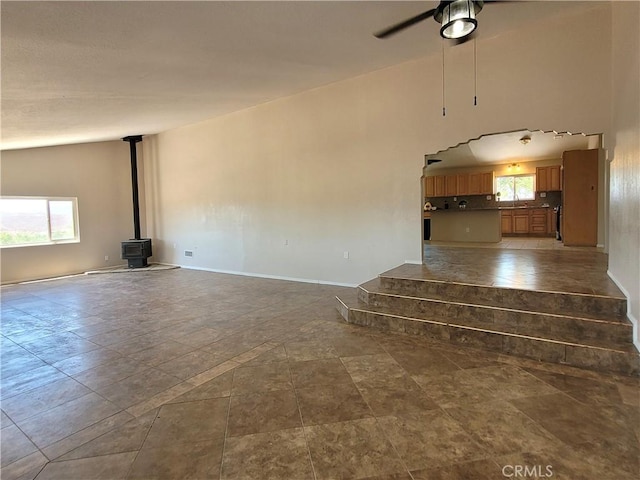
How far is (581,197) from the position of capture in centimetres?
637

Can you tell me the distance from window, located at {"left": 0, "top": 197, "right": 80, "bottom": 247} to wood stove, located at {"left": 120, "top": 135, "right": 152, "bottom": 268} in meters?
1.17

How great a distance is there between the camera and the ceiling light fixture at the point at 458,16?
2.51 metres

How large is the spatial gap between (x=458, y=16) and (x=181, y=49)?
9.56 feet

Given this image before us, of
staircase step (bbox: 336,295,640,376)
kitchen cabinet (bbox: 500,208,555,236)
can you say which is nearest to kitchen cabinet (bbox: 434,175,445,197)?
kitchen cabinet (bbox: 500,208,555,236)

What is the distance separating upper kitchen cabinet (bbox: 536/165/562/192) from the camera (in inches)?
357

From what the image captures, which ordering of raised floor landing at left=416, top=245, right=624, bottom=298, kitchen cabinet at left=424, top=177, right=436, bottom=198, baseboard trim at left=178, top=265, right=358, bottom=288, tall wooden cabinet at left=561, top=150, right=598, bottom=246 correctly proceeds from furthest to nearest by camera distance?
kitchen cabinet at left=424, top=177, right=436, bottom=198
tall wooden cabinet at left=561, top=150, right=598, bottom=246
baseboard trim at left=178, top=265, right=358, bottom=288
raised floor landing at left=416, top=245, right=624, bottom=298

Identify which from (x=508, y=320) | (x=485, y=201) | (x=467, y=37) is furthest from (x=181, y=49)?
(x=485, y=201)

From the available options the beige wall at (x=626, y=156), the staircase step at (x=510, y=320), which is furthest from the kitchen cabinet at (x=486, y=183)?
the staircase step at (x=510, y=320)

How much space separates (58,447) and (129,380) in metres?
0.78

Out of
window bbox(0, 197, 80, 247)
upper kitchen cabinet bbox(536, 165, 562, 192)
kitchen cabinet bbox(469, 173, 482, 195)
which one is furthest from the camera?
kitchen cabinet bbox(469, 173, 482, 195)

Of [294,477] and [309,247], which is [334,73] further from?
[294,477]

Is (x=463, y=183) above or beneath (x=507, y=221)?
above

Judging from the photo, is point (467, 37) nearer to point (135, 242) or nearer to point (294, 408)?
point (294, 408)

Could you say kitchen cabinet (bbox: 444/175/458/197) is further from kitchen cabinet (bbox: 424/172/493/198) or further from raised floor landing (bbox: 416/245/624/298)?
raised floor landing (bbox: 416/245/624/298)
